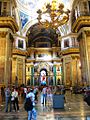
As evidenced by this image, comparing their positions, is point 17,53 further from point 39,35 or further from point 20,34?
point 39,35

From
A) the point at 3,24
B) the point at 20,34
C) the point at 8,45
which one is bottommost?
the point at 8,45

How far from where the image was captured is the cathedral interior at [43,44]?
1742 cm

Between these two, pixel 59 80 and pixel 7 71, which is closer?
pixel 7 71

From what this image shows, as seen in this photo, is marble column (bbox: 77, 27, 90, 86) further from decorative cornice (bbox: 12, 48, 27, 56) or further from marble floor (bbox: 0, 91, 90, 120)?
decorative cornice (bbox: 12, 48, 27, 56)

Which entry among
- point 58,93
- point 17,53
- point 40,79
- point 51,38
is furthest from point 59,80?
point 58,93

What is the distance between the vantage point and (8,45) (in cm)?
1727

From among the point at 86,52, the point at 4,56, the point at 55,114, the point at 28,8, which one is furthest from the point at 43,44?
the point at 55,114

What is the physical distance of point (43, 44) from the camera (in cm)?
4209

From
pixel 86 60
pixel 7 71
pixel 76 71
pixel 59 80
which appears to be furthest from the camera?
pixel 59 80

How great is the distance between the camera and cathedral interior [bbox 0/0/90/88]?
686 inches

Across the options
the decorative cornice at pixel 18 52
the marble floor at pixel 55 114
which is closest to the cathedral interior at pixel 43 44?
the decorative cornice at pixel 18 52

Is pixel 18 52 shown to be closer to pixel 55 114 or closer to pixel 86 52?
pixel 86 52

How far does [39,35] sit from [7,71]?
26.2 meters

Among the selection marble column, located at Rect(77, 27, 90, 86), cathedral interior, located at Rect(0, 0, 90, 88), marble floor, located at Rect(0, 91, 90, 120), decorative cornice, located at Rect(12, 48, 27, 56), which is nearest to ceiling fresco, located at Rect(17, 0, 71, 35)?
cathedral interior, located at Rect(0, 0, 90, 88)
